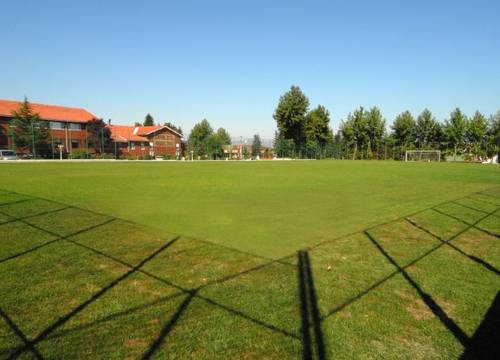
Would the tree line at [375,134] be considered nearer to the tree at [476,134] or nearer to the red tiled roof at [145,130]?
the tree at [476,134]

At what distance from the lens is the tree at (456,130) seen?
2384 inches

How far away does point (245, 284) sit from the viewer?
15.3ft

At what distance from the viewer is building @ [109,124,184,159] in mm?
66463

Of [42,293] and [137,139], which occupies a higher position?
[137,139]

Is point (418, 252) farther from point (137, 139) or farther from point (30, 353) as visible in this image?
point (137, 139)

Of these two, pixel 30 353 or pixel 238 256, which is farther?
pixel 238 256

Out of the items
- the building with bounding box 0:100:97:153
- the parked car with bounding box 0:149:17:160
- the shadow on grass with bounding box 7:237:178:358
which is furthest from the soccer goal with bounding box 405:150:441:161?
the shadow on grass with bounding box 7:237:178:358

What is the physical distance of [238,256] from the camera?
5738 mm

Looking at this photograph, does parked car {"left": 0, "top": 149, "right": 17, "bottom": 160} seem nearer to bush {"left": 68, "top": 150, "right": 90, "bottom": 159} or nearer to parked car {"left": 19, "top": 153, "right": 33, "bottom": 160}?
parked car {"left": 19, "top": 153, "right": 33, "bottom": 160}

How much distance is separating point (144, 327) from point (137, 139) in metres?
69.0

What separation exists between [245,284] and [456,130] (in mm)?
69021

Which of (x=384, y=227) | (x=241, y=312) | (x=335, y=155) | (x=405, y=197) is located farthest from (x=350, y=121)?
(x=241, y=312)

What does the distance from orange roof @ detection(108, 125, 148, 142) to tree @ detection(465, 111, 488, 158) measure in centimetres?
6298

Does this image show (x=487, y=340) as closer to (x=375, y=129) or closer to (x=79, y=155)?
(x=79, y=155)
